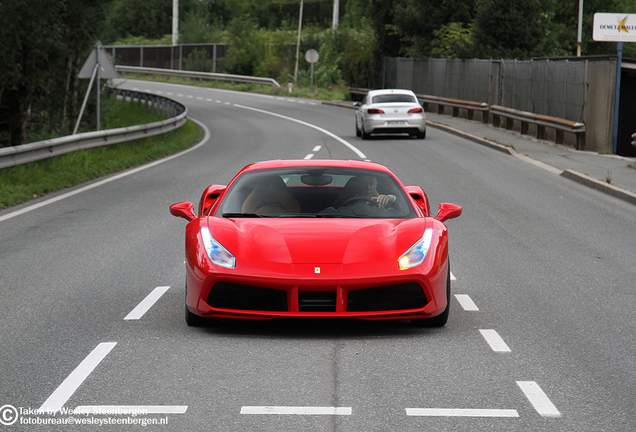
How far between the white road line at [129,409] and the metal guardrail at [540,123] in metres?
21.1

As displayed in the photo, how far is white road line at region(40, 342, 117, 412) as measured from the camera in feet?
15.8

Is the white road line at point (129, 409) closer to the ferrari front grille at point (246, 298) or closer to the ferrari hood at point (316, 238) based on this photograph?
the ferrari front grille at point (246, 298)

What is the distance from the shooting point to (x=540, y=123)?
27422mm

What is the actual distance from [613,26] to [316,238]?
2067 cm

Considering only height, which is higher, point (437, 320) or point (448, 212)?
point (448, 212)

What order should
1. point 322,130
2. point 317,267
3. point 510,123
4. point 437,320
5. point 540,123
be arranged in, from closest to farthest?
point 317,267 < point 437,320 < point 540,123 < point 510,123 < point 322,130

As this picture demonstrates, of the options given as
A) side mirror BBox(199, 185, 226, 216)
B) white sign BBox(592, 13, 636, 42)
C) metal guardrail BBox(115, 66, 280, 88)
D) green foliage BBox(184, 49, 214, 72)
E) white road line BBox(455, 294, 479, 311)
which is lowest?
white road line BBox(455, 294, 479, 311)

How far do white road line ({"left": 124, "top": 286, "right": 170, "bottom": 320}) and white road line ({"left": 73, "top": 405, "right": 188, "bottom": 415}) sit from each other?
2.18 m

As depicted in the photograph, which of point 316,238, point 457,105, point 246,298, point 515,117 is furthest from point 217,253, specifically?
point 457,105

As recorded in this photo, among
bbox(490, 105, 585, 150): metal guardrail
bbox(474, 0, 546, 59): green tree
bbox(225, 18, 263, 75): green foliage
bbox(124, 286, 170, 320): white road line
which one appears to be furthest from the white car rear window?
bbox(225, 18, 263, 75): green foliage

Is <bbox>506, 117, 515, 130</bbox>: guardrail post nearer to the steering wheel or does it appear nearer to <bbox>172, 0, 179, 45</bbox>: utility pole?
the steering wheel

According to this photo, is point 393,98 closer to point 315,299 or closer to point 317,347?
point 315,299

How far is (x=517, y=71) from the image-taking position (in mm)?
32375

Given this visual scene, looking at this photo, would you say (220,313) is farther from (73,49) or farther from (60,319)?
(73,49)
